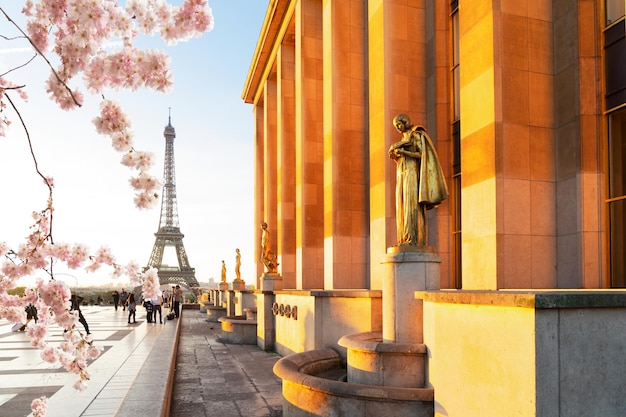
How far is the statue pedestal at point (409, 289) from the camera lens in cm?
991

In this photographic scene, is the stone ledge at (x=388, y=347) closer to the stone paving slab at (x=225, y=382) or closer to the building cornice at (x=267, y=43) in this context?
the stone paving slab at (x=225, y=382)

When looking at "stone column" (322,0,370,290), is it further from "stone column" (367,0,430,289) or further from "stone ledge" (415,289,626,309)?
"stone ledge" (415,289,626,309)

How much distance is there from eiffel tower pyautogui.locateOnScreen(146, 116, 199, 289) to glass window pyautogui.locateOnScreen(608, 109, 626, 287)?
9194cm

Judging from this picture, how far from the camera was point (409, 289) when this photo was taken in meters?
9.97

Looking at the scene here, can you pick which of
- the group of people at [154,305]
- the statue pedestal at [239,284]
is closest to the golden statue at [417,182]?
the group of people at [154,305]

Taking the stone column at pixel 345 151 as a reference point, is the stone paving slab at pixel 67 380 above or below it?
below

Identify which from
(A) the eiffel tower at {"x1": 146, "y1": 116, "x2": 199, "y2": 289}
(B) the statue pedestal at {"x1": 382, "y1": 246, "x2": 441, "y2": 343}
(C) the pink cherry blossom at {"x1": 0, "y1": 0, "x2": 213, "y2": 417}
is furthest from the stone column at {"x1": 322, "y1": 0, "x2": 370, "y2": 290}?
(A) the eiffel tower at {"x1": 146, "y1": 116, "x2": 199, "y2": 289}

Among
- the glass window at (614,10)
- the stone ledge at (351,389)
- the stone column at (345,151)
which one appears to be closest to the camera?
the stone ledge at (351,389)

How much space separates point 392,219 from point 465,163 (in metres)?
3.88

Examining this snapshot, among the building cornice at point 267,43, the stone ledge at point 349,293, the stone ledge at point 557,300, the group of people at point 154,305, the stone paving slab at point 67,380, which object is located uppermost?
the building cornice at point 267,43

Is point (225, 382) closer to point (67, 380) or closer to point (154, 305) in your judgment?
point (67, 380)

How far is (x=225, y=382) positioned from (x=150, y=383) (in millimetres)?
3061

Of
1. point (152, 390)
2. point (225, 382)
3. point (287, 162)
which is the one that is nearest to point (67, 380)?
point (225, 382)

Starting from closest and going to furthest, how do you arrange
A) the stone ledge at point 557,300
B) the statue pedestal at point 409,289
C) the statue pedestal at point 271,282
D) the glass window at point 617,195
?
the stone ledge at point 557,300, the statue pedestal at point 409,289, the glass window at point 617,195, the statue pedestal at point 271,282
